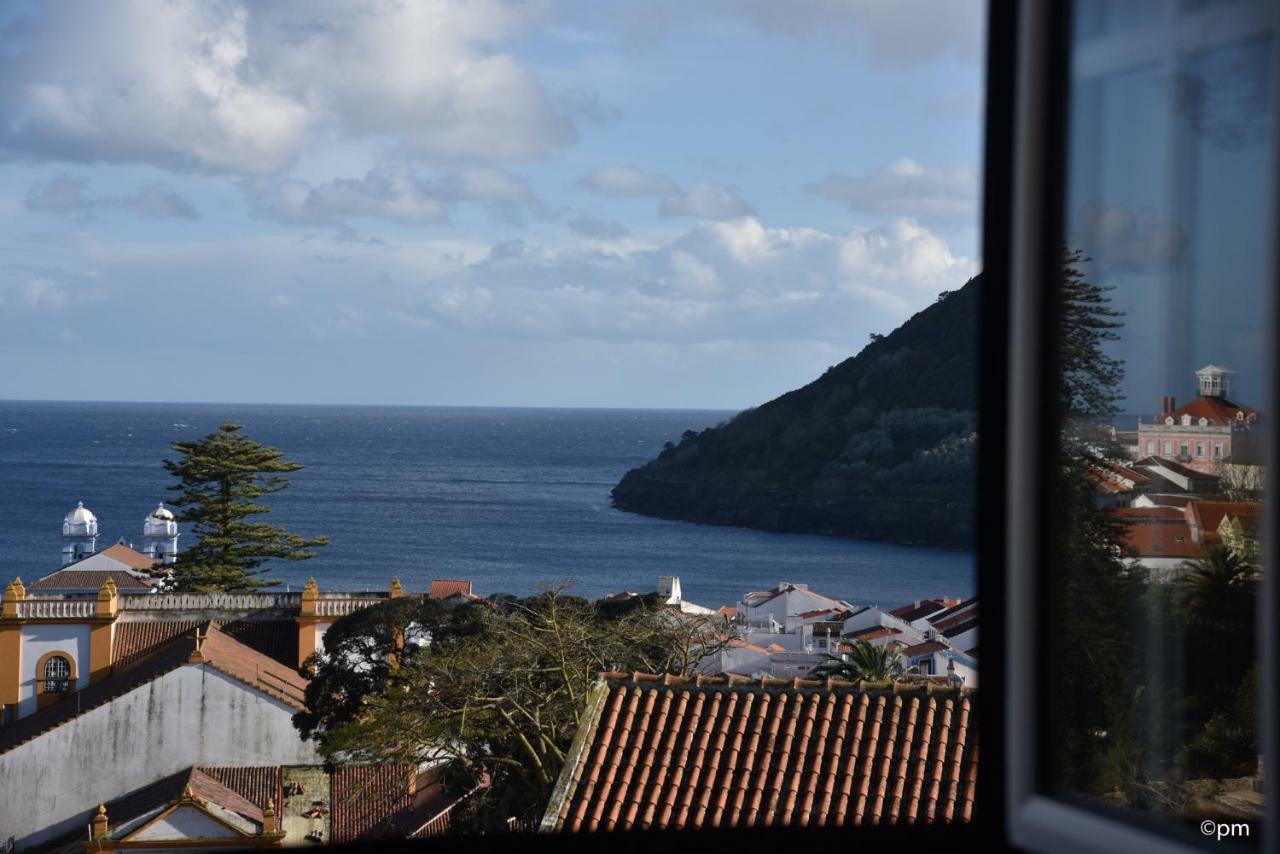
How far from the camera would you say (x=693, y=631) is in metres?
10.7

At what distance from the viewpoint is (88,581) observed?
84.0 ft

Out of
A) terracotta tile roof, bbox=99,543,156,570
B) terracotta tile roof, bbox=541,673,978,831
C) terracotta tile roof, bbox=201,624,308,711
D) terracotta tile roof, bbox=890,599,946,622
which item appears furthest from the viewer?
terracotta tile roof, bbox=99,543,156,570

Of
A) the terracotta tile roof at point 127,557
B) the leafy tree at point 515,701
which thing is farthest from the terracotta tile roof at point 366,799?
the terracotta tile roof at point 127,557

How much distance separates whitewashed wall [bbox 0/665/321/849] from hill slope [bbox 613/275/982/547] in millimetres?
24608

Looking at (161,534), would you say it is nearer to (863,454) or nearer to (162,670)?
(162,670)

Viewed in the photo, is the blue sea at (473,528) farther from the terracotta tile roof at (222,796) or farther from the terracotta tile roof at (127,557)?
the terracotta tile roof at (222,796)

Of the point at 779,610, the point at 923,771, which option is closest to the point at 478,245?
the point at 779,610

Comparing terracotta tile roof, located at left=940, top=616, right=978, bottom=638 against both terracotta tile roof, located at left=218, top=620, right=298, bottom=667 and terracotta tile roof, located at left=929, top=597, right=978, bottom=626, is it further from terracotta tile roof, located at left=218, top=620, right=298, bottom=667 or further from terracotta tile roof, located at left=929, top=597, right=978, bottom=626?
terracotta tile roof, located at left=218, top=620, right=298, bottom=667

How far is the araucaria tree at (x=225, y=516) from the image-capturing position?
2162 cm

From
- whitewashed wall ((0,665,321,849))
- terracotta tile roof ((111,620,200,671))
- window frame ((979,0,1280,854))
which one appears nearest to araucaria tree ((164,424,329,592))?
terracotta tile roof ((111,620,200,671))

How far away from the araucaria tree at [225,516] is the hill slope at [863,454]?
64.2 ft

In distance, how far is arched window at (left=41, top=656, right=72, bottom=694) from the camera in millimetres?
17547

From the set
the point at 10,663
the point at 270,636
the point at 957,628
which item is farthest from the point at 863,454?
the point at 10,663

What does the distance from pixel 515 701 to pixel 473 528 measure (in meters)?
35.5
